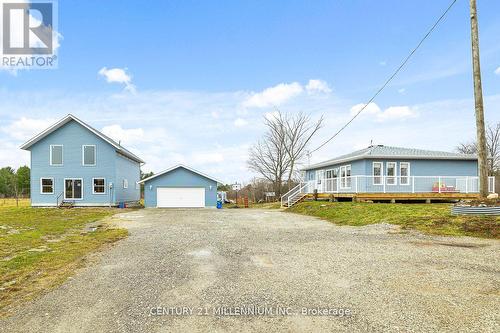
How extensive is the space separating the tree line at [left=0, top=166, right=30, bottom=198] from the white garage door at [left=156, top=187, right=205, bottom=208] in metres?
47.3

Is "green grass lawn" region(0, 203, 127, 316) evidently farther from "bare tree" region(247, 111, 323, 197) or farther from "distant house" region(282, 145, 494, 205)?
"bare tree" region(247, 111, 323, 197)

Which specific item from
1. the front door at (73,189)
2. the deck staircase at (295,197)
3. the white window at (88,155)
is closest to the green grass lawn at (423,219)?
the deck staircase at (295,197)

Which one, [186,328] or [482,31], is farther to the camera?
[482,31]

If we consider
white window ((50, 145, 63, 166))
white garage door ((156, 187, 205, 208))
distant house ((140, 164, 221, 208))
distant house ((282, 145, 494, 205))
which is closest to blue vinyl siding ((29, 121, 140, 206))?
white window ((50, 145, 63, 166))

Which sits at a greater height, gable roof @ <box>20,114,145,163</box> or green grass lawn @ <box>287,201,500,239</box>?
gable roof @ <box>20,114,145,163</box>

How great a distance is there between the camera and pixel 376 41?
1939 cm

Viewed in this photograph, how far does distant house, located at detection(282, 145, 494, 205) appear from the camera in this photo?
66.1ft

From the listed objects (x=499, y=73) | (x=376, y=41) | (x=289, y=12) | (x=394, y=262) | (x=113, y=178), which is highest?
(x=289, y=12)

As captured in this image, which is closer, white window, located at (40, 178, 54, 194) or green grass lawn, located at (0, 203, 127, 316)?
green grass lawn, located at (0, 203, 127, 316)

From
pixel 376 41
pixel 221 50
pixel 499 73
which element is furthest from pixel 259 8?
pixel 499 73

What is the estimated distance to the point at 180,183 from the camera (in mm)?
29062

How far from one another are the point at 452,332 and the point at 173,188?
26.9 m

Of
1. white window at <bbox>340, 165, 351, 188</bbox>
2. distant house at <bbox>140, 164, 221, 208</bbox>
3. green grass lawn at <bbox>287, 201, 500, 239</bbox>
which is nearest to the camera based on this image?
green grass lawn at <bbox>287, 201, 500, 239</bbox>

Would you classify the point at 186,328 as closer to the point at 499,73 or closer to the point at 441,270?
the point at 441,270
